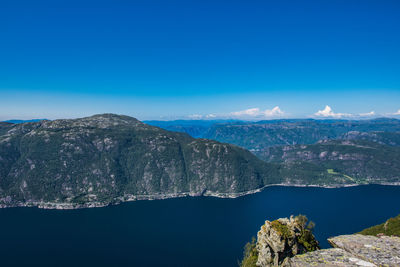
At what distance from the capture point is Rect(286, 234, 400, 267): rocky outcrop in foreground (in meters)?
19.4

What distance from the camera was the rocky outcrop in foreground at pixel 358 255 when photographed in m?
19.4

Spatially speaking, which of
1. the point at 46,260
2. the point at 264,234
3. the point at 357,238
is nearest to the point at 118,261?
the point at 46,260

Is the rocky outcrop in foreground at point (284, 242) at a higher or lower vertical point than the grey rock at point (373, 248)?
lower

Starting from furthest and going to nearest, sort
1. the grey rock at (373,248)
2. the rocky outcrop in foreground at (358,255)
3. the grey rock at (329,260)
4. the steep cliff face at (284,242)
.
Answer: the steep cliff face at (284,242), the grey rock at (373,248), the rocky outcrop in foreground at (358,255), the grey rock at (329,260)

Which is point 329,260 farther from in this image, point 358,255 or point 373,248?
point 373,248

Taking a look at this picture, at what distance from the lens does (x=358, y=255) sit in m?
20.9

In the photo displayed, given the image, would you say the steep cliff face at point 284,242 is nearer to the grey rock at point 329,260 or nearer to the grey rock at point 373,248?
the grey rock at point 373,248

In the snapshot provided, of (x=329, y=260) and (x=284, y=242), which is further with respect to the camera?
(x=284, y=242)

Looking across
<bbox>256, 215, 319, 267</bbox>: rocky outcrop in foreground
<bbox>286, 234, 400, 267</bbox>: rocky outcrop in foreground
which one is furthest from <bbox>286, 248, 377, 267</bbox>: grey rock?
<bbox>256, 215, 319, 267</bbox>: rocky outcrop in foreground

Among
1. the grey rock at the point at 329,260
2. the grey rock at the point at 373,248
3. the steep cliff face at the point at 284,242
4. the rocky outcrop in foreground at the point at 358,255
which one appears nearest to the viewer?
the grey rock at the point at 329,260

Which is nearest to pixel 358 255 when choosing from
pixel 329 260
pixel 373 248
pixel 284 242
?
pixel 373 248

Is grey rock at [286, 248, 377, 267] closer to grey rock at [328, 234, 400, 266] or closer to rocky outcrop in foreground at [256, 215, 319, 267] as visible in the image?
grey rock at [328, 234, 400, 266]

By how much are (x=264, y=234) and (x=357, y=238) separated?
28.5 meters

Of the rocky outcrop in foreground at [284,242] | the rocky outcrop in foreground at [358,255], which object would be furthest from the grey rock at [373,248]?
the rocky outcrop in foreground at [284,242]
